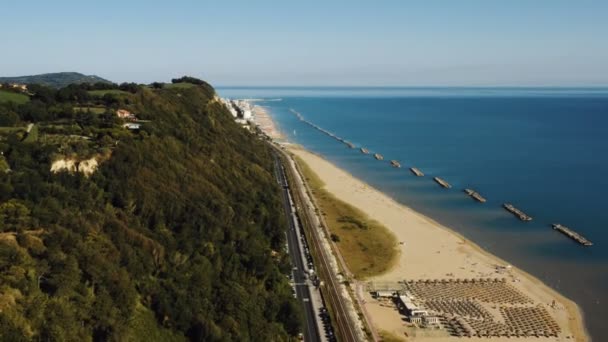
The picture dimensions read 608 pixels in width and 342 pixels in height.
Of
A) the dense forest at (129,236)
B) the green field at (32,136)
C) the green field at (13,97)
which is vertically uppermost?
the green field at (13,97)

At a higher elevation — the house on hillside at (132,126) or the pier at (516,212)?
the house on hillside at (132,126)

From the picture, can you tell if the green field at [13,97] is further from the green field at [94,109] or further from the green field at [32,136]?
the green field at [32,136]

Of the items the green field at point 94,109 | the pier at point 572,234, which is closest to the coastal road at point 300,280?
the green field at point 94,109

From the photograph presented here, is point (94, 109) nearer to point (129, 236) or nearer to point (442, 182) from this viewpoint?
point (129, 236)

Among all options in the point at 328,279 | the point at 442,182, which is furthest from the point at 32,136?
the point at 442,182

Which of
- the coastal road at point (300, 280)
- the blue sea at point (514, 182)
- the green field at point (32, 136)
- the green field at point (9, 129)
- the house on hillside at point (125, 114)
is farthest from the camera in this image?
the house on hillside at point (125, 114)

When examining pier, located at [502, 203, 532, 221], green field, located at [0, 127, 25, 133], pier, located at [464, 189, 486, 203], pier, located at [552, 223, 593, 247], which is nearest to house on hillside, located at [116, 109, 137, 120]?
green field, located at [0, 127, 25, 133]
